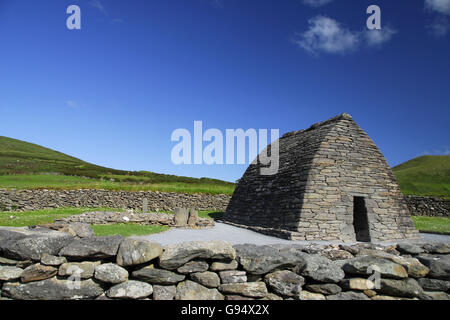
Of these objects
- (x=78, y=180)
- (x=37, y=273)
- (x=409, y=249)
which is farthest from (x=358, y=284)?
(x=78, y=180)

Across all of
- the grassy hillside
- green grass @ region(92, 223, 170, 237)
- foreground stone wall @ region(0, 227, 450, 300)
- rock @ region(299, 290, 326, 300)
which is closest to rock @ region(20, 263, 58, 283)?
foreground stone wall @ region(0, 227, 450, 300)

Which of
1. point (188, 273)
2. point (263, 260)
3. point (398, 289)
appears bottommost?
point (398, 289)

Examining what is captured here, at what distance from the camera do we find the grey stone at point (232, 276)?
15.1 feet

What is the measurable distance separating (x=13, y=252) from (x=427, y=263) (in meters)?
7.07

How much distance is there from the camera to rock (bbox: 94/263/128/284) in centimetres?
427

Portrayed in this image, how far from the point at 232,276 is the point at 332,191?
9538mm

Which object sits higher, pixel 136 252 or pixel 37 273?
pixel 136 252

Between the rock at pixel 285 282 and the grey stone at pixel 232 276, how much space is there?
0.41m

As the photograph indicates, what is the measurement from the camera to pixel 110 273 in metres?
4.29

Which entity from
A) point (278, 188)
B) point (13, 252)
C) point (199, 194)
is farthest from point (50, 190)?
point (13, 252)

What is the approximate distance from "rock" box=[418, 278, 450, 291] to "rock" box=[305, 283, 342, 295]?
161 cm

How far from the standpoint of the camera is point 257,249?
16.5 feet

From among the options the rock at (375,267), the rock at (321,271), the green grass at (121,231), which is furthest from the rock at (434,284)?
the green grass at (121,231)

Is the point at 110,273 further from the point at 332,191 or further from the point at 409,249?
the point at 332,191
